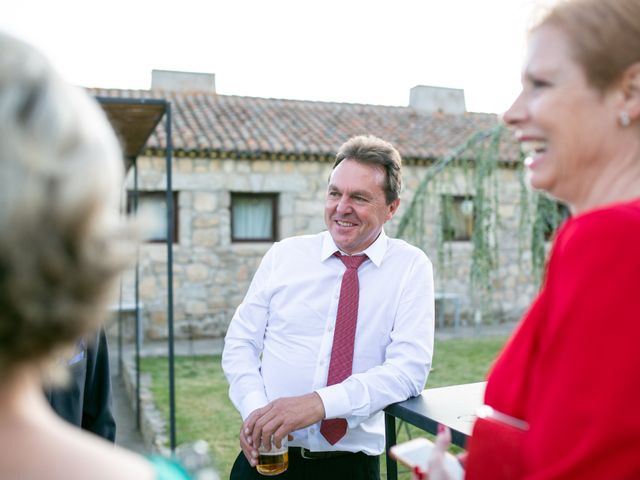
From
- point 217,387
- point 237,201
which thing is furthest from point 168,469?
point 237,201

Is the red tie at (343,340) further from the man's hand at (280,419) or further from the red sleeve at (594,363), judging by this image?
the red sleeve at (594,363)

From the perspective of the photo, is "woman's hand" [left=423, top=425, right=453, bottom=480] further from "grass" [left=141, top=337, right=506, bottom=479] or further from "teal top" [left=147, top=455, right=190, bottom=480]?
"grass" [left=141, top=337, right=506, bottom=479]

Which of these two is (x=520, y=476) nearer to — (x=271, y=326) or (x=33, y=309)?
(x=33, y=309)

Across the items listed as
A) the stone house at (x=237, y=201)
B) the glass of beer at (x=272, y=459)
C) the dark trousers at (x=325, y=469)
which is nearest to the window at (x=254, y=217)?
the stone house at (x=237, y=201)

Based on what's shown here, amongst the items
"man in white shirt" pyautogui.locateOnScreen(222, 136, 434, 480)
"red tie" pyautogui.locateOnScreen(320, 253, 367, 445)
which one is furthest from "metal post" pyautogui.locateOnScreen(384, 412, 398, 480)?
"red tie" pyautogui.locateOnScreen(320, 253, 367, 445)

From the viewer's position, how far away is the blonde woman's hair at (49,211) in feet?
2.14

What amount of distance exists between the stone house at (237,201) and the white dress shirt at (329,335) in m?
8.52

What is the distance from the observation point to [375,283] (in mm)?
2652

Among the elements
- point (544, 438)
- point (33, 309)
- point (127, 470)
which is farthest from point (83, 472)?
point (544, 438)

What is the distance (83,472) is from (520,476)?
0.75m

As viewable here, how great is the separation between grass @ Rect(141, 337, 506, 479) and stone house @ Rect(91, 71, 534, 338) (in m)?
1.58

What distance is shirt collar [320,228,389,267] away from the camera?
106 inches

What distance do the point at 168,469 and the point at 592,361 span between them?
1.96 feet

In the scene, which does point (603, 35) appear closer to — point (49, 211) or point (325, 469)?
point (49, 211)
